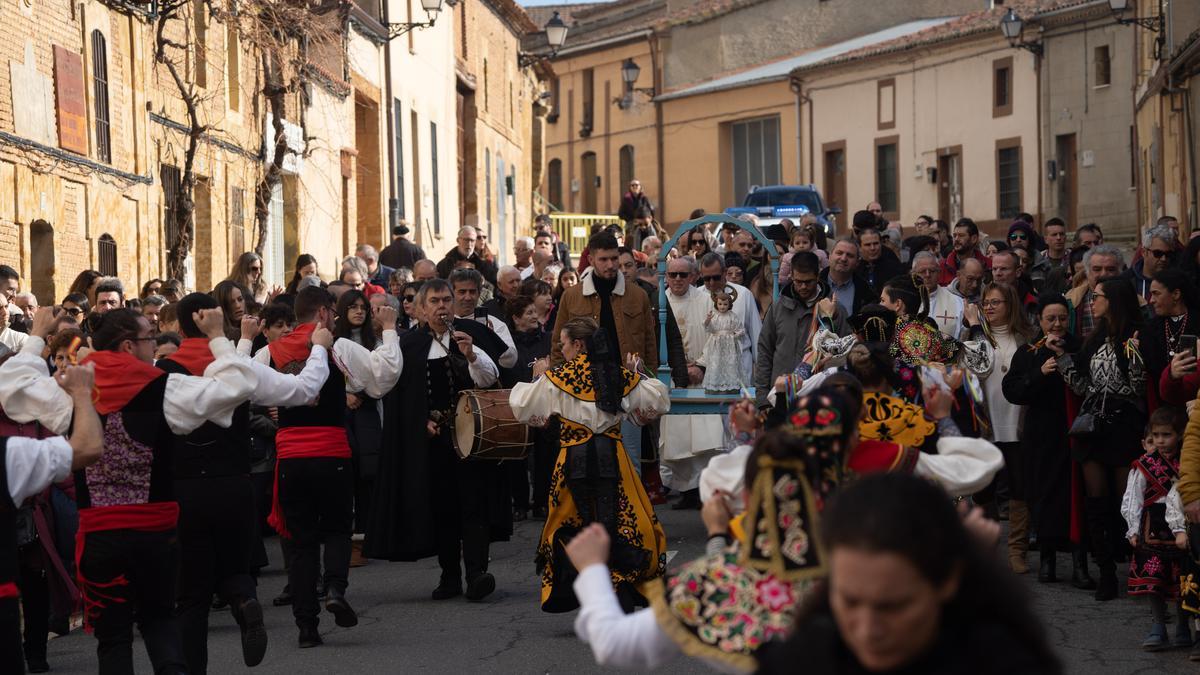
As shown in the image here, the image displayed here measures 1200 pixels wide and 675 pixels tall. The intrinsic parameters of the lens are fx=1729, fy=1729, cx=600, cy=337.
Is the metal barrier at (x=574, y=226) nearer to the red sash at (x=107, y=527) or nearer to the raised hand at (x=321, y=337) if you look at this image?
the raised hand at (x=321, y=337)

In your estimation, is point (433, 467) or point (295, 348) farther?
point (433, 467)

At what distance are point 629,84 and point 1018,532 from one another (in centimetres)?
4670

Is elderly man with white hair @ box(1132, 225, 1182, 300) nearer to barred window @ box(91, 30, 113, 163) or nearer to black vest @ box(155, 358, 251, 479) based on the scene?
black vest @ box(155, 358, 251, 479)

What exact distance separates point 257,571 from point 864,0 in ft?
138

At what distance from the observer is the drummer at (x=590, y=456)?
914 centimetres

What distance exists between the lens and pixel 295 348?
930cm

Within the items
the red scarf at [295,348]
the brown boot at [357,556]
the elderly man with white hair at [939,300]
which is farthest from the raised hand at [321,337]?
the elderly man with white hair at [939,300]

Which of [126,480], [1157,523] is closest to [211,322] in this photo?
[126,480]

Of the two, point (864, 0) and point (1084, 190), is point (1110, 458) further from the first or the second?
point (864, 0)

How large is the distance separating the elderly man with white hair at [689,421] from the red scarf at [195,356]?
590cm

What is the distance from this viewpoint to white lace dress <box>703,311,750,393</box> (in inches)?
527

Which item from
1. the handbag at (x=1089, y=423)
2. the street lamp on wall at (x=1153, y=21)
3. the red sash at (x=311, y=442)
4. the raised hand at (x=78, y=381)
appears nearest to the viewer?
the raised hand at (x=78, y=381)

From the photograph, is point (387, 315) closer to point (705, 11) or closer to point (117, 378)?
point (117, 378)

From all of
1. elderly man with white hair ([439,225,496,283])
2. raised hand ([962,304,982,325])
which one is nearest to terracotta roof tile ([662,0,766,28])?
elderly man with white hair ([439,225,496,283])
